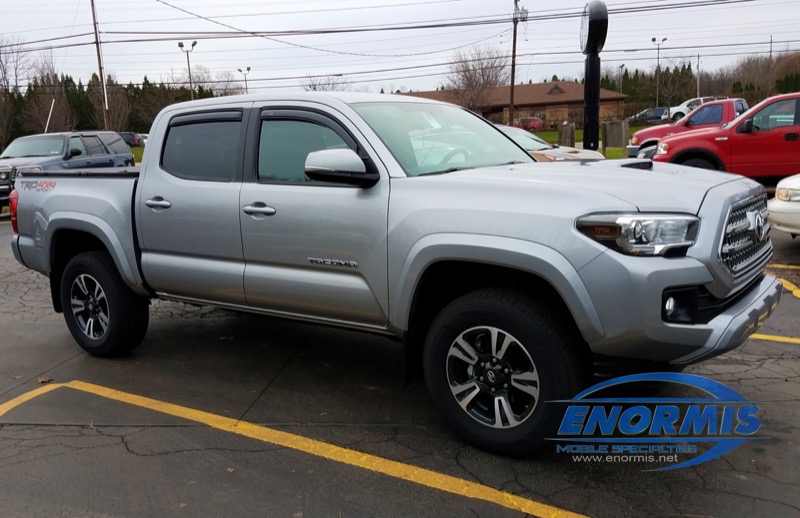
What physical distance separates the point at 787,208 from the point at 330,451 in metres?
6.10

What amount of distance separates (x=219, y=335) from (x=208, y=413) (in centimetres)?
175

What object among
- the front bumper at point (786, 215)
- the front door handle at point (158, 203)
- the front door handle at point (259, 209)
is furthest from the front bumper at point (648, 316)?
the front bumper at point (786, 215)

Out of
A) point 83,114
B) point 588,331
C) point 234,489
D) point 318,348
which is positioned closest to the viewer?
point 588,331

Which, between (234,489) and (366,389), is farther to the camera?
(366,389)

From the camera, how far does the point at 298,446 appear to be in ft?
11.9

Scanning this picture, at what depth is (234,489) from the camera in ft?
10.5

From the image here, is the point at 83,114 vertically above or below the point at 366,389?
above

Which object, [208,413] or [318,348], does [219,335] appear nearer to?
[318,348]

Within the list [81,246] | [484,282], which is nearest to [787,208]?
[484,282]

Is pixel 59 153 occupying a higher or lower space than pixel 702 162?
higher

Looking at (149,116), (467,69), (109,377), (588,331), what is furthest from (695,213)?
(149,116)

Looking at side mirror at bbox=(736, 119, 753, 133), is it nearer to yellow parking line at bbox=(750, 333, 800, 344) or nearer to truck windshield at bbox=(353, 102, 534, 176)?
yellow parking line at bbox=(750, 333, 800, 344)

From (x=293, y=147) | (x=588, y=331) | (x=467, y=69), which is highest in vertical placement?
(x=467, y=69)

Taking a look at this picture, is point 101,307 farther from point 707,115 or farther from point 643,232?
point 707,115
